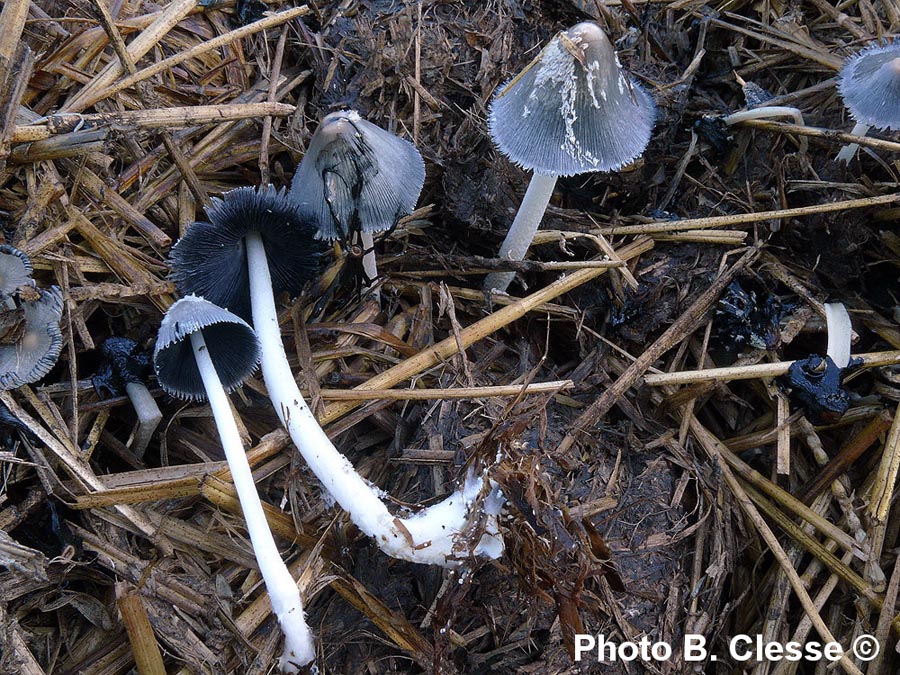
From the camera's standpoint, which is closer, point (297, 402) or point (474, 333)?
point (297, 402)

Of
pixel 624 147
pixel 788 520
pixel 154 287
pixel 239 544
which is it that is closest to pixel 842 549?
pixel 788 520

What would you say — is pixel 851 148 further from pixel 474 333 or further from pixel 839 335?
pixel 474 333

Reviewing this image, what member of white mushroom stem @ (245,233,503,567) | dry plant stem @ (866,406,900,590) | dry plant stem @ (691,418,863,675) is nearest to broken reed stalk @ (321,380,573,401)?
white mushroom stem @ (245,233,503,567)

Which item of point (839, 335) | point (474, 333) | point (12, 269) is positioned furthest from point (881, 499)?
point (12, 269)

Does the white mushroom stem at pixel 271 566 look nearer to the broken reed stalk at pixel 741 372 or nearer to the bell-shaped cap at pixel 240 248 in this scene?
the bell-shaped cap at pixel 240 248

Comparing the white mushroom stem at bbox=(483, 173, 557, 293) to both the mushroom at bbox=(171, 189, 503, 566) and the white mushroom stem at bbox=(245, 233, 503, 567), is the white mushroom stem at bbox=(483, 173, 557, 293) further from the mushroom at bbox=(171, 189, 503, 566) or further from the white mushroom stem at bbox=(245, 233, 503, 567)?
the white mushroom stem at bbox=(245, 233, 503, 567)
